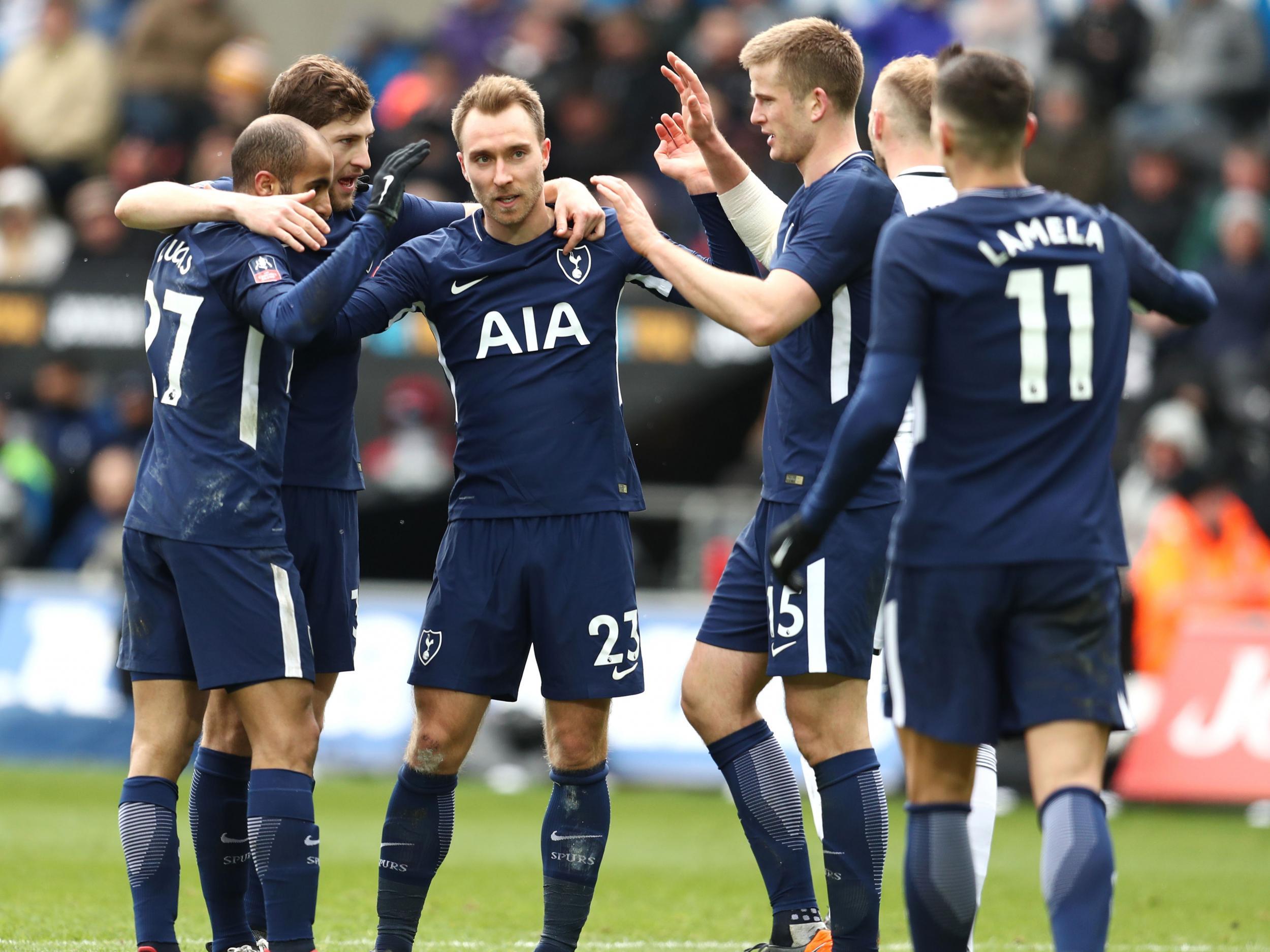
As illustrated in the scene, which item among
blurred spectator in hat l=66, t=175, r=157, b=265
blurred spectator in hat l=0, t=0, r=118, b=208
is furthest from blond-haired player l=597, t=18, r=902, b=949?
blurred spectator in hat l=0, t=0, r=118, b=208

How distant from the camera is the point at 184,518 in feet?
17.2

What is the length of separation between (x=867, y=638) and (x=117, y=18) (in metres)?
15.9

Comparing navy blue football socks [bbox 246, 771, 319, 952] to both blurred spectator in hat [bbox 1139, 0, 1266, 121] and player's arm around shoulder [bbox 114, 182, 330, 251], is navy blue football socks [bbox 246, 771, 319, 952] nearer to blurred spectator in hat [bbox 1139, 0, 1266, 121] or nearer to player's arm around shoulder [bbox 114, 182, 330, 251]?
player's arm around shoulder [bbox 114, 182, 330, 251]

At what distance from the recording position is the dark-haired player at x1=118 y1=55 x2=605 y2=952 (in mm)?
5598

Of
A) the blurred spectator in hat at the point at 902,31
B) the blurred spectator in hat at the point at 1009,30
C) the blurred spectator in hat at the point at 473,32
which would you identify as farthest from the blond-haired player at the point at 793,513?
the blurred spectator in hat at the point at 473,32

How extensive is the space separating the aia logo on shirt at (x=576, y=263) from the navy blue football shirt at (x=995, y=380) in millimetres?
1472

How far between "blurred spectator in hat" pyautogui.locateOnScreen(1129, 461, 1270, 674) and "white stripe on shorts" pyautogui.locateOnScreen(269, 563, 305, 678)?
7643 millimetres

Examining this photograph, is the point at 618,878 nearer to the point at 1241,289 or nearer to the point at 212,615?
the point at 212,615

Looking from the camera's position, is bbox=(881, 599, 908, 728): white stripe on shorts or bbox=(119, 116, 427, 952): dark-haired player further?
bbox=(119, 116, 427, 952): dark-haired player

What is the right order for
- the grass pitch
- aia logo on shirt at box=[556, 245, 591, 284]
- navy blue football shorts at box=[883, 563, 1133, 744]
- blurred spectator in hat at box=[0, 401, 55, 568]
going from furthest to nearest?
blurred spectator in hat at box=[0, 401, 55, 568] < the grass pitch < aia logo on shirt at box=[556, 245, 591, 284] < navy blue football shorts at box=[883, 563, 1133, 744]

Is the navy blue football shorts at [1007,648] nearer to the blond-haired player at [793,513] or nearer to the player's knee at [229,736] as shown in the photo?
the blond-haired player at [793,513]

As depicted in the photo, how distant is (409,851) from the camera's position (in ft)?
18.1

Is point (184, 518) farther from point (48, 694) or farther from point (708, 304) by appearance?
point (48, 694)

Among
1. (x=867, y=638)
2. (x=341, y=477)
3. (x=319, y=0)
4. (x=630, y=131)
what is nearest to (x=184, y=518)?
(x=341, y=477)
